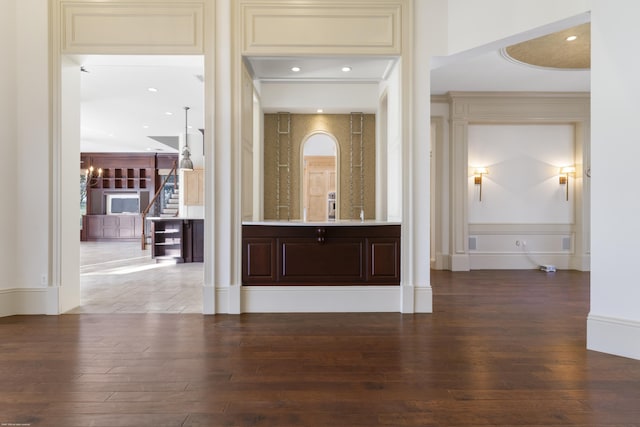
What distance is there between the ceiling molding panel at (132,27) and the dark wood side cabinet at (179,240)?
474 cm

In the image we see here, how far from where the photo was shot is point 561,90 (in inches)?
261

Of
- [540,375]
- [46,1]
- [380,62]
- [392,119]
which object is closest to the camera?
[540,375]

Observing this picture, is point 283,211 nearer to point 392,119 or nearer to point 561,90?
point 392,119

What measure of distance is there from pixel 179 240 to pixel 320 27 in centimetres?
609

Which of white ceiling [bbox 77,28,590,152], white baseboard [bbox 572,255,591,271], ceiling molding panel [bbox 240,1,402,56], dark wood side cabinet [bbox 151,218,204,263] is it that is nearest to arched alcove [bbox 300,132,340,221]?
white ceiling [bbox 77,28,590,152]

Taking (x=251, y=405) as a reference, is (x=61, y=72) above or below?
above

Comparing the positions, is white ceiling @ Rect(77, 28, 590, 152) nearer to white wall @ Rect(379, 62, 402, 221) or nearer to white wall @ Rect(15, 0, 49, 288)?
white wall @ Rect(379, 62, 402, 221)

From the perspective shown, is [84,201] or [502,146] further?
[84,201]

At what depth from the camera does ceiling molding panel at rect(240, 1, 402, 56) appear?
3891mm

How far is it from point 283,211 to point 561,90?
5.85 m

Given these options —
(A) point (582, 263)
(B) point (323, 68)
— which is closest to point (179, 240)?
(B) point (323, 68)

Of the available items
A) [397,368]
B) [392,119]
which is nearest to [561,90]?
[392,119]

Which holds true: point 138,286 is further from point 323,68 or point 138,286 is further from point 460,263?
point 460,263

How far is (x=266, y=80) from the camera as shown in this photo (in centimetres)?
484
